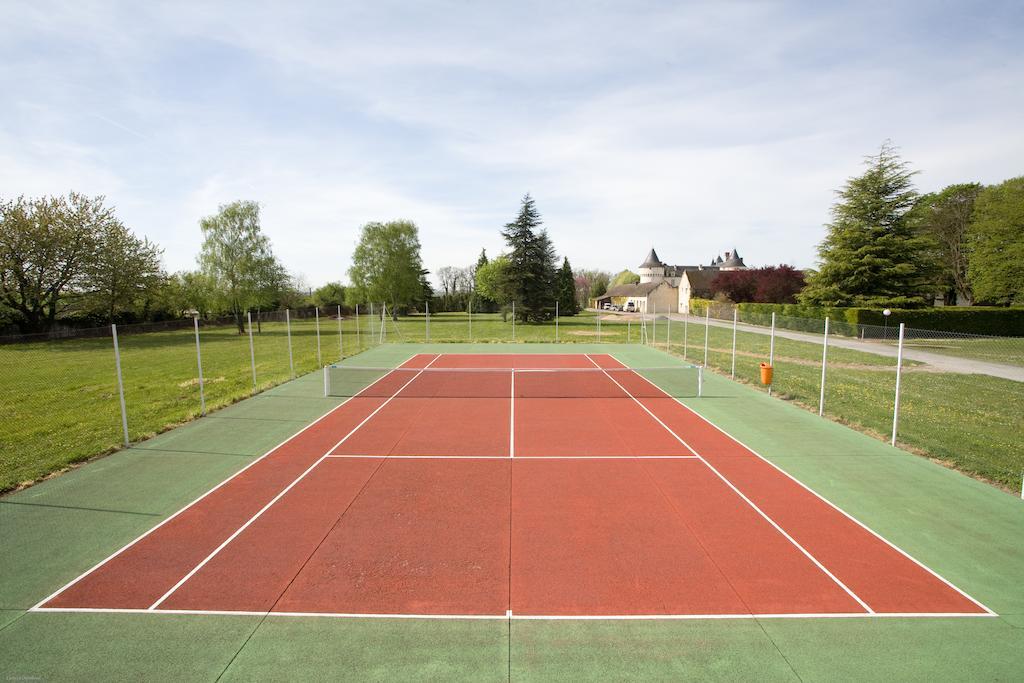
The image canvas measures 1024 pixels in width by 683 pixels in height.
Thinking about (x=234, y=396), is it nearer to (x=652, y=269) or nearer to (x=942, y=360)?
(x=942, y=360)

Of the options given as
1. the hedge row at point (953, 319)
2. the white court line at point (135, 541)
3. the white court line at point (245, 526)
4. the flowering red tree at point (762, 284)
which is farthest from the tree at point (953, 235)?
the white court line at point (135, 541)

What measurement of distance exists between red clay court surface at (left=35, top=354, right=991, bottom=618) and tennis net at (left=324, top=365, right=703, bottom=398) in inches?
202

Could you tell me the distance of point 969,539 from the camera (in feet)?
22.9

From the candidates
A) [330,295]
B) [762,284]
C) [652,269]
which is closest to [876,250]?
[762,284]

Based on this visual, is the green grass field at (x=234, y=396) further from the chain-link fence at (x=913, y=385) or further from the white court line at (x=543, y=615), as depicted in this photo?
the white court line at (x=543, y=615)

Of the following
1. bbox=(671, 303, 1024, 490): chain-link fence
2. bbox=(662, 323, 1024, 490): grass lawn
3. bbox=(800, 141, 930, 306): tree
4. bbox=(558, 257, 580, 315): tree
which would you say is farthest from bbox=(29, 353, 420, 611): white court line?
bbox=(558, 257, 580, 315): tree

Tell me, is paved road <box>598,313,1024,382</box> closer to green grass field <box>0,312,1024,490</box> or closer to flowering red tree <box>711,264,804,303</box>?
green grass field <box>0,312,1024,490</box>

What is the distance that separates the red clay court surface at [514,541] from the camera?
5.56m

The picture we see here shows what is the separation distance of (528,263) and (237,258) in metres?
26.4

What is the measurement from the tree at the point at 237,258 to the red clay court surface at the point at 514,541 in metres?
40.8

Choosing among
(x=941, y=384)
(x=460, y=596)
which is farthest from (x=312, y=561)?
(x=941, y=384)

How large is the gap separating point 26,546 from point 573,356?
891 inches

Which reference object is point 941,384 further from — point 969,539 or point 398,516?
point 398,516

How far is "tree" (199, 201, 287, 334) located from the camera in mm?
45938
